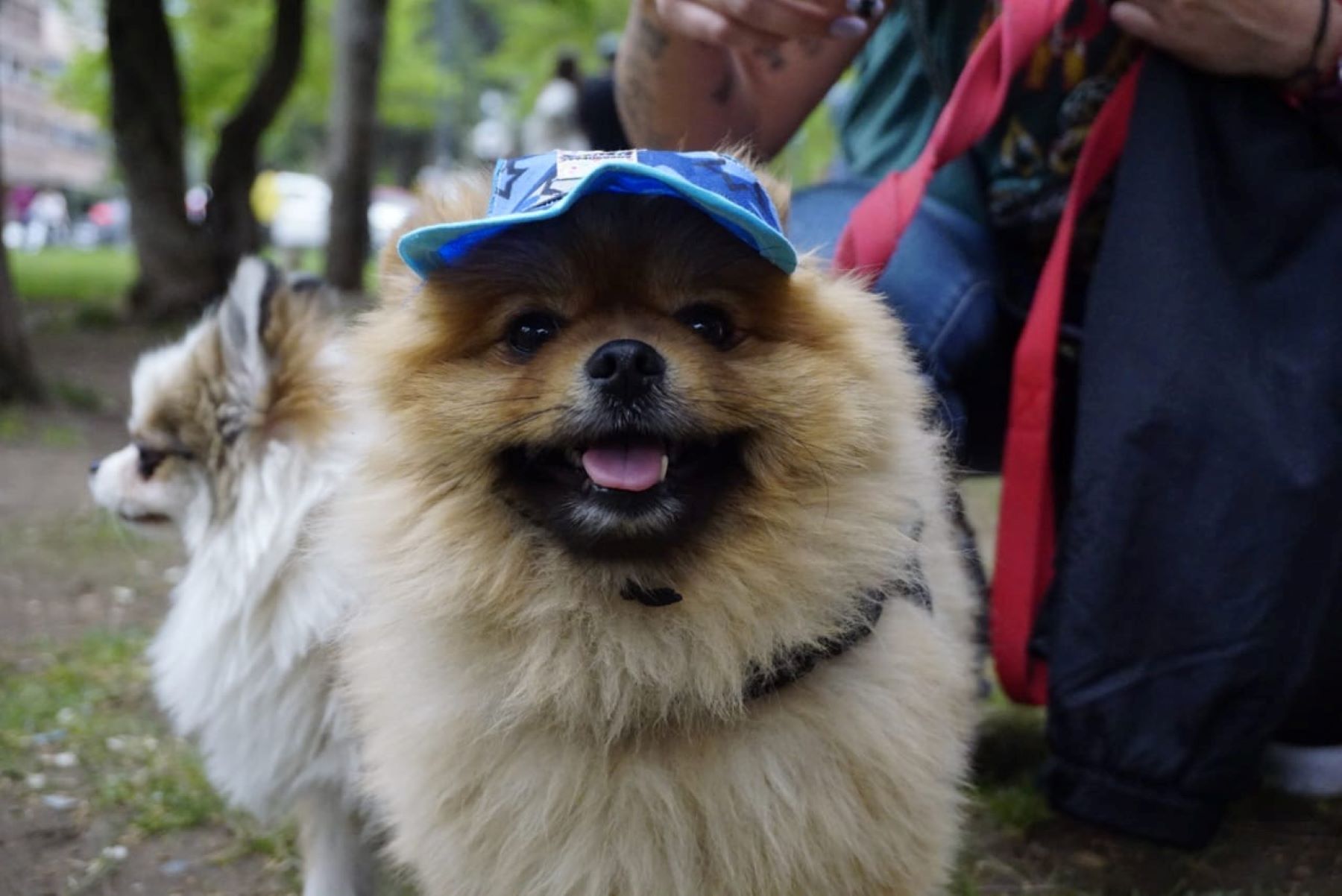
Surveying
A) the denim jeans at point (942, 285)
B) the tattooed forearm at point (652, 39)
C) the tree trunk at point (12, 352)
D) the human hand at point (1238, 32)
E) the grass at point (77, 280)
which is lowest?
the grass at point (77, 280)

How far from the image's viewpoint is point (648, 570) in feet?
6.17

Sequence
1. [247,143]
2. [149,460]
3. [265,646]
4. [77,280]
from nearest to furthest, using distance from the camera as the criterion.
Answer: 1. [265,646]
2. [149,460]
3. [247,143]
4. [77,280]

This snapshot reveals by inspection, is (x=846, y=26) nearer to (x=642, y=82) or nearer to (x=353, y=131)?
(x=642, y=82)

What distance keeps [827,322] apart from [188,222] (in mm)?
11739

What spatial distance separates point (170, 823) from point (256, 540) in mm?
837

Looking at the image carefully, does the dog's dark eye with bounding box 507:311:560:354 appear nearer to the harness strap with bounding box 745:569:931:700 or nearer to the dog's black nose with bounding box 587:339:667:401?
the dog's black nose with bounding box 587:339:667:401

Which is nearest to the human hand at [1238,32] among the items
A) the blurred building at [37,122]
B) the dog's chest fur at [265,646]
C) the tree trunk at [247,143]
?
the dog's chest fur at [265,646]

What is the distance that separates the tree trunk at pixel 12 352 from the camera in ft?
23.7

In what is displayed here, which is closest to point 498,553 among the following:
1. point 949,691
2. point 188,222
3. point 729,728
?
point 729,728

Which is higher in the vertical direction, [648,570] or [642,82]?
[642,82]

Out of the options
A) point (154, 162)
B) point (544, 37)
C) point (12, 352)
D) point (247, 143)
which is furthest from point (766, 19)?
point (544, 37)

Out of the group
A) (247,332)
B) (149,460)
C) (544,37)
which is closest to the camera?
(247,332)

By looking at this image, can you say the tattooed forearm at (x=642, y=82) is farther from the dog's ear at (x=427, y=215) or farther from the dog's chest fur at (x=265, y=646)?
the dog's chest fur at (x=265, y=646)

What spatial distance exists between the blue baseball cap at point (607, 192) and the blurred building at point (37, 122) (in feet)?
173
